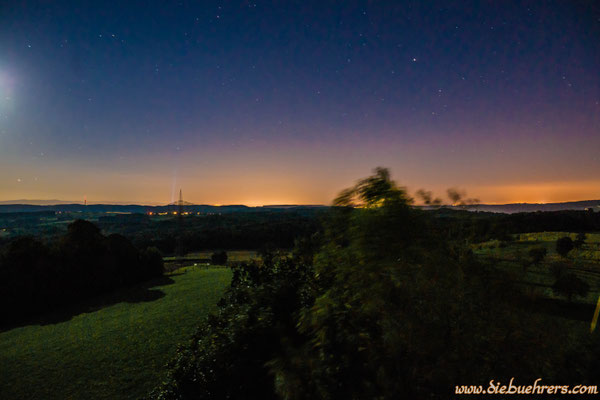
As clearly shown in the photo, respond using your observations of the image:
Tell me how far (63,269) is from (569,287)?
55365mm

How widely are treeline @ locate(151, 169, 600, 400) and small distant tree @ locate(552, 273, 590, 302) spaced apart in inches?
858

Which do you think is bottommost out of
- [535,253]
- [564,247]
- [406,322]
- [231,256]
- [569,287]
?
[231,256]

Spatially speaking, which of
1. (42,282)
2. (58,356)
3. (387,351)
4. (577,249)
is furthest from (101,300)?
(577,249)

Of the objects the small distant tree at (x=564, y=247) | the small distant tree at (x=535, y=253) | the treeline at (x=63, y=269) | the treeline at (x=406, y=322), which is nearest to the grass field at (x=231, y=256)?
the treeline at (x=63, y=269)

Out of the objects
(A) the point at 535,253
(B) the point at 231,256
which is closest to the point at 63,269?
(B) the point at 231,256

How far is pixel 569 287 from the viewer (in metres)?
22.3

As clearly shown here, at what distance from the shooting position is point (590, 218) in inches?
1775

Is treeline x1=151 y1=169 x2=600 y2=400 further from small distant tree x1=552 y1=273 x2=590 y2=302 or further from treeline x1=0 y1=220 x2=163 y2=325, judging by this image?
treeline x1=0 y1=220 x2=163 y2=325

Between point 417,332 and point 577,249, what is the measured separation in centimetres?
5117

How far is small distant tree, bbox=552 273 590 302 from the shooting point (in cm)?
2104

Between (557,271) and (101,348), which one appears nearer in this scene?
(101,348)

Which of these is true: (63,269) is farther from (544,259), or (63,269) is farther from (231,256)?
(544,259)

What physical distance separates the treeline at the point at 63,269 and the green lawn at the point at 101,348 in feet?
12.5

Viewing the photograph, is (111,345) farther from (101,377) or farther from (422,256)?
(422,256)
